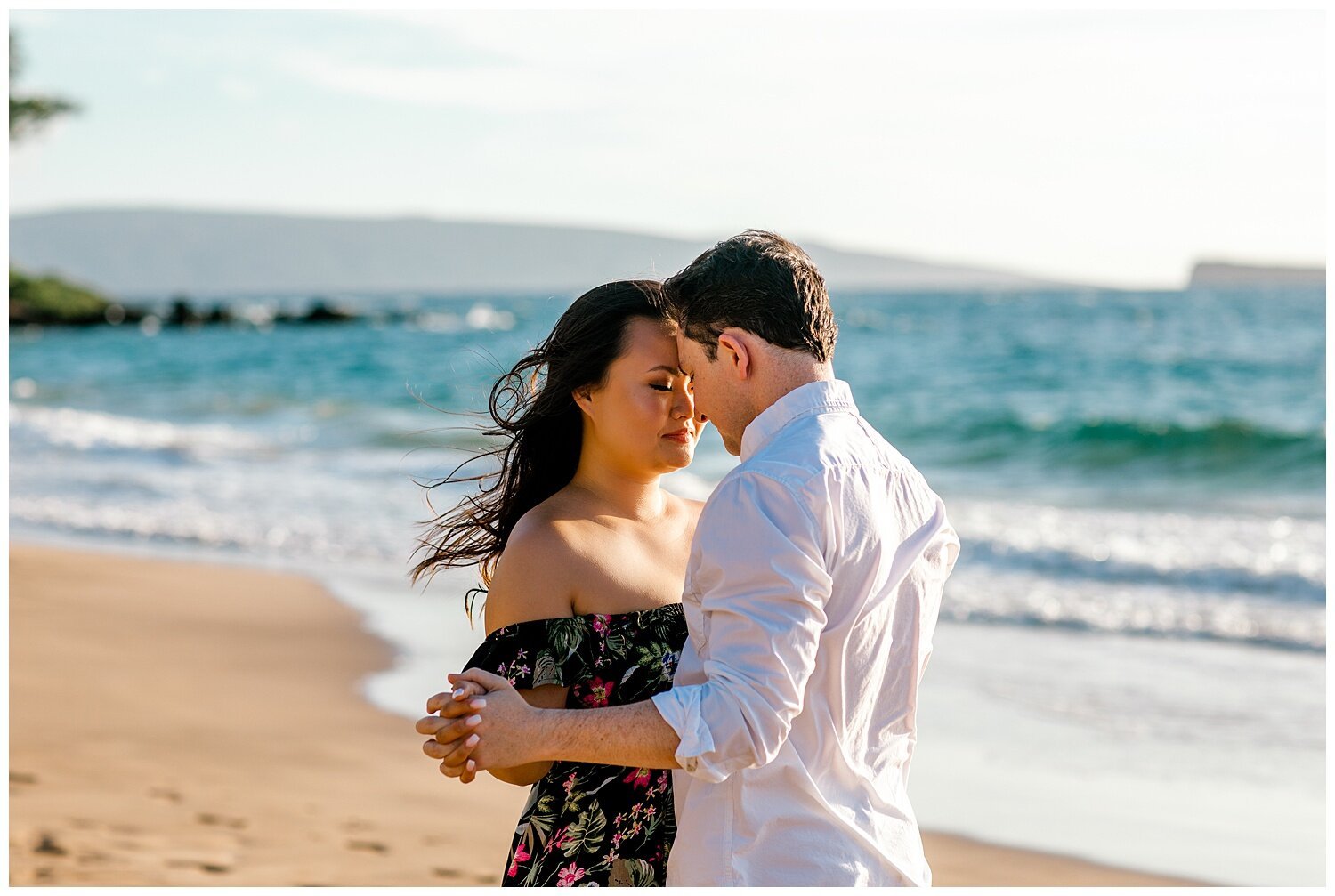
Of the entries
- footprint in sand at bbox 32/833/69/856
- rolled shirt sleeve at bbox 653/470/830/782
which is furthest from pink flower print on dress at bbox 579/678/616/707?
footprint in sand at bbox 32/833/69/856

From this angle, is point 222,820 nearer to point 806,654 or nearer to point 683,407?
point 683,407

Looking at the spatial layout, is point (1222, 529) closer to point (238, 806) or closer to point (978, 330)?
point (238, 806)

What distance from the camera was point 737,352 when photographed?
2303 millimetres

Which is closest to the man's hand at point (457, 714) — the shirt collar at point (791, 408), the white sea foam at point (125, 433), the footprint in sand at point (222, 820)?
the shirt collar at point (791, 408)

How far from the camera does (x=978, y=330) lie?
4931 cm

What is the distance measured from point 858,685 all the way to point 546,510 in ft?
2.75

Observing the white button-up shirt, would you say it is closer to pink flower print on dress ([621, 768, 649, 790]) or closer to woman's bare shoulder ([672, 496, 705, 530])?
pink flower print on dress ([621, 768, 649, 790])

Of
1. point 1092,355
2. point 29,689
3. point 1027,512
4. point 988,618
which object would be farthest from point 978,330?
point 29,689

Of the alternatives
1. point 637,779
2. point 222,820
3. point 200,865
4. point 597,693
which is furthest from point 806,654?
point 222,820

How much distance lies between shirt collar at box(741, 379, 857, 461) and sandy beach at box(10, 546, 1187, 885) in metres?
3.32

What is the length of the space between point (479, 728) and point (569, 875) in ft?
1.97

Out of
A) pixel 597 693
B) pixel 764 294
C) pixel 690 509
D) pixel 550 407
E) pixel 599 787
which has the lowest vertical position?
pixel 599 787

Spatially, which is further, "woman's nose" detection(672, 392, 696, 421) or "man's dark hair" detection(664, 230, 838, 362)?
"woman's nose" detection(672, 392, 696, 421)

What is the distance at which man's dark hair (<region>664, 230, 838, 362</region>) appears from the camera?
226 centimetres
